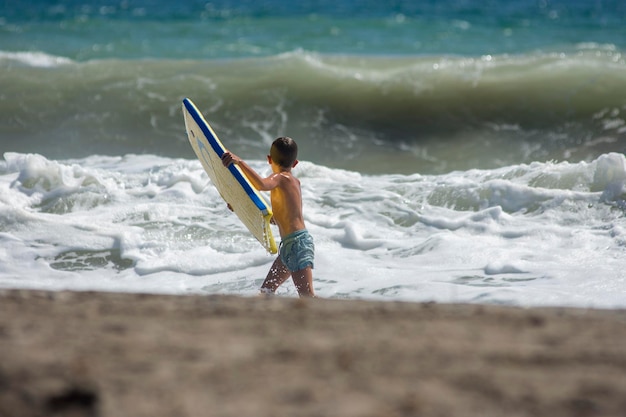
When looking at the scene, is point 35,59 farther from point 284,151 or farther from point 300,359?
point 300,359

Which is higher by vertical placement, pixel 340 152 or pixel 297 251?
pixel 340 152

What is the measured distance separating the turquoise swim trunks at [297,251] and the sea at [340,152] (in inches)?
26.4

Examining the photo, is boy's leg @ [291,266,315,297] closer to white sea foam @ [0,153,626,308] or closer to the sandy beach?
white sea foam @ [0,153,626,308]

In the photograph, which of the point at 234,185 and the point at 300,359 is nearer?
the point at 300,359

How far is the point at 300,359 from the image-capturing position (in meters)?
2.63

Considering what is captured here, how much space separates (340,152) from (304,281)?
18.8 feet

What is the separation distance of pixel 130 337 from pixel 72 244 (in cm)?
379

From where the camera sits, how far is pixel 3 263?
20.0ft

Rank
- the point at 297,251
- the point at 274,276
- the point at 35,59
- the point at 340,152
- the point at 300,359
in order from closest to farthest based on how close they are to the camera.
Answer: the point at 300,359, the point at 297,251, the point at 274,276, the point at 340,152, the point at 35,59

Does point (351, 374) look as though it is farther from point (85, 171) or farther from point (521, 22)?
point (521, 22)

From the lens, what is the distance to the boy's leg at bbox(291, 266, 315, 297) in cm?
493

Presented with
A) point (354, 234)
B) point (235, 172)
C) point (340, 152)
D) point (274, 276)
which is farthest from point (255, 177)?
point (340, 152)

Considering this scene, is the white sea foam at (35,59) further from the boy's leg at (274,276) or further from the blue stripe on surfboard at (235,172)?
the boy's leg at (274,276)

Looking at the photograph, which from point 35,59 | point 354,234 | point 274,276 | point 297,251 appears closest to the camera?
point 297,251
